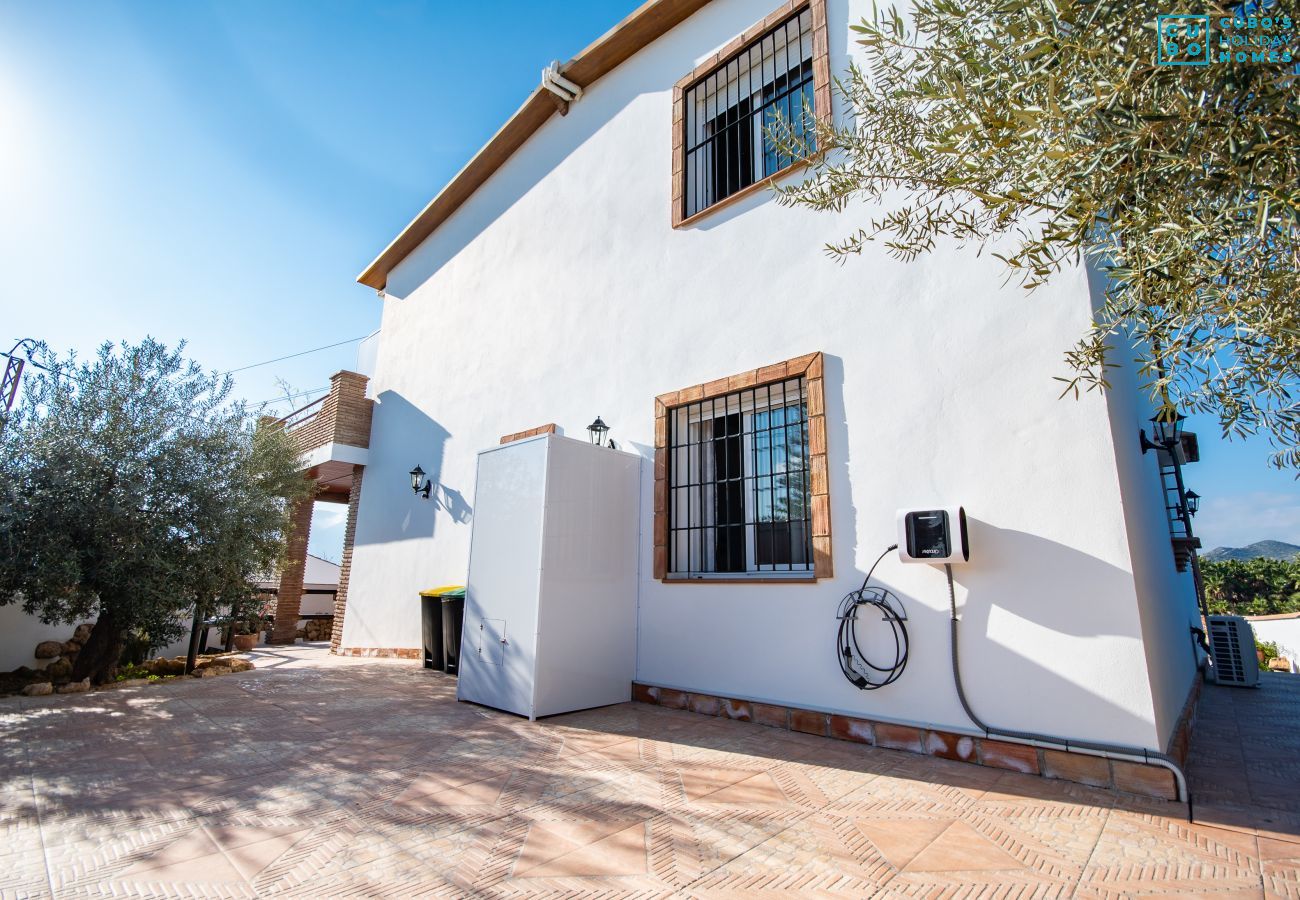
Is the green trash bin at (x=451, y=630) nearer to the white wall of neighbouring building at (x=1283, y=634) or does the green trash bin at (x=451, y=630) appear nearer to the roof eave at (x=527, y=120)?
the roof eave at (x=527, y=120)

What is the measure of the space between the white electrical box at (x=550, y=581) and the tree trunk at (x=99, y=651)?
3837 millimetres

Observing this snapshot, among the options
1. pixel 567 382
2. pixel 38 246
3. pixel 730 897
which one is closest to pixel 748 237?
pixel 567 382

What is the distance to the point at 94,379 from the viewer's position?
235 inches

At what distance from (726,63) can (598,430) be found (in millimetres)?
4033

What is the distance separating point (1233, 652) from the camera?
6.87 m

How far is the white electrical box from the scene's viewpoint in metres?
4.84

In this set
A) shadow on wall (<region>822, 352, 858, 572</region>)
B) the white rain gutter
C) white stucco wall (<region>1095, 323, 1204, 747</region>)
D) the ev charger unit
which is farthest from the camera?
the white rain gutter

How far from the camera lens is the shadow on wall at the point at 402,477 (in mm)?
8672

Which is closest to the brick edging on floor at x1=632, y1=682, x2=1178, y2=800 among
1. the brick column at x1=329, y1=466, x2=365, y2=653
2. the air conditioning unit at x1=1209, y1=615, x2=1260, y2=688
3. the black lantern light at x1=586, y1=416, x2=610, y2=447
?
the black lantern light at x1=586, y1=416, x2=610, y2=447

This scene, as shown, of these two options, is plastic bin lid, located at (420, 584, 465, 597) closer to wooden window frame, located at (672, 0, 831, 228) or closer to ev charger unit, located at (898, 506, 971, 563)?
wooden window frame, located at (672, 0, 831, 228)

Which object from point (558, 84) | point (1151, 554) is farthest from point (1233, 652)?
point (558, 84)

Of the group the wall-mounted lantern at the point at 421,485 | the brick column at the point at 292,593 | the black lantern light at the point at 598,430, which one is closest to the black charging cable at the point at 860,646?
the black lantern light at the point at 598,430

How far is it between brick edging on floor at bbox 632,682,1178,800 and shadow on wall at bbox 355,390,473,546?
4.77 meters

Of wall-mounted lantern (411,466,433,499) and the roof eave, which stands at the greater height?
the roof eave
